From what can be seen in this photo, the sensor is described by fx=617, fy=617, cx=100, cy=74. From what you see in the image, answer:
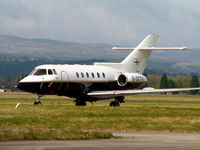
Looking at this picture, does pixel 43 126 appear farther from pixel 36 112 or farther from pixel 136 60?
pixel 136 60

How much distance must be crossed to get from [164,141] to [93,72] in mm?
30500

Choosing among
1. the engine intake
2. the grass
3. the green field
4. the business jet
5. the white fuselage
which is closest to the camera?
the grass

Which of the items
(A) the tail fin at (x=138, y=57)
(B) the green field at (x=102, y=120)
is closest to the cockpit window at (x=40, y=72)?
(B) the green field at (x=102, y=120)

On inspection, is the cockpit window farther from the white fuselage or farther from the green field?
the green field

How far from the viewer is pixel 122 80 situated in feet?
188

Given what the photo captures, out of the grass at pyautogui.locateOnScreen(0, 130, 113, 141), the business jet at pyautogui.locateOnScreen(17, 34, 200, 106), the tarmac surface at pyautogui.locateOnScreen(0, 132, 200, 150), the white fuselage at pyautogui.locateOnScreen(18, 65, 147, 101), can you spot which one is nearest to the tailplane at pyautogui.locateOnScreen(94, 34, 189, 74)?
the business jet at pyautogui.locateOnScreen(17, 34, 200, 106)

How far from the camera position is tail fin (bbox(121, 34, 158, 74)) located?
59594mm

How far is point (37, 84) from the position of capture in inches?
1977

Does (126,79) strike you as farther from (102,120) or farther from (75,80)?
(102,120)

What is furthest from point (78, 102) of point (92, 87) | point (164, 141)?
point (164, 141)

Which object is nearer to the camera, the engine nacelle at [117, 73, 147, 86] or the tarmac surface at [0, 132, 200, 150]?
the tarmac surface at [0, 132, 200, 150]

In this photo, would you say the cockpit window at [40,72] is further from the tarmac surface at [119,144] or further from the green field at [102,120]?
the tarmac surface at [119,144]

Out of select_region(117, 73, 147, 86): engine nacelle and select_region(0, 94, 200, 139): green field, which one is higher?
select_region(117, 73, 147, 86): engine nacelle

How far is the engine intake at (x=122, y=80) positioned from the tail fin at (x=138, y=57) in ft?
7.31
